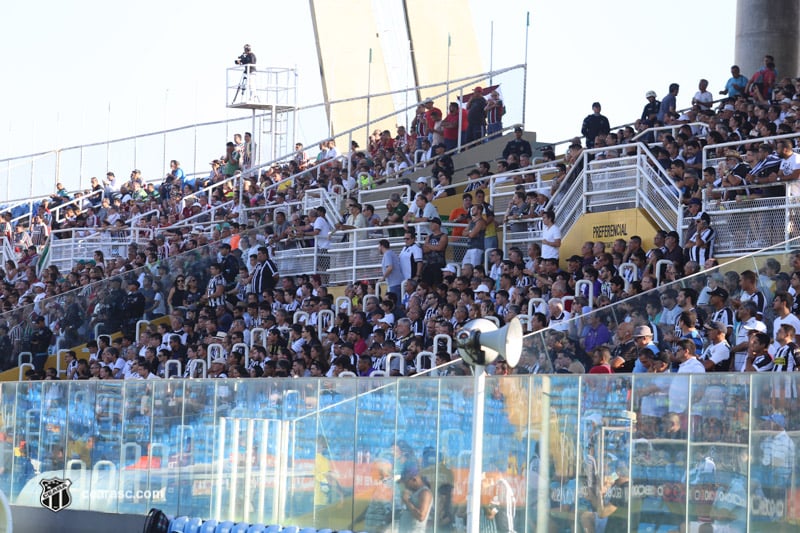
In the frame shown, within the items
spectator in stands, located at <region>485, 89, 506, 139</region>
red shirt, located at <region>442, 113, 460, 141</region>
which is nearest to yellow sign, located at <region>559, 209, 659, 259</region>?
spectator in stands, located at <region>485, 89, 506, 139</region>

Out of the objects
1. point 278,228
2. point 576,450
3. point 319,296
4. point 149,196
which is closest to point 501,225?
point 319,296

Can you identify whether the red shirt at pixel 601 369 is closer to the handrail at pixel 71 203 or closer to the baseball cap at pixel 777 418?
the baseball cap at pixel 777 418

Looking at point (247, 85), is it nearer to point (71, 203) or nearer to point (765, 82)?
point (71, 203)

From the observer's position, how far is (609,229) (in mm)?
20453

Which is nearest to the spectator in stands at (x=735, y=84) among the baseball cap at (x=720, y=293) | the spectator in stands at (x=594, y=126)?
the spectator in stands at (x=594, y=126)

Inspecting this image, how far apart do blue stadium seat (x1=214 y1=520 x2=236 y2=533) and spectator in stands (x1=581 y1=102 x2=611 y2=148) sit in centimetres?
1049

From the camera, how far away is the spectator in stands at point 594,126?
24.2 meters

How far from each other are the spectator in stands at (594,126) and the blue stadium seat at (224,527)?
1049cm

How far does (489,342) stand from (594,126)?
14015 millimetres

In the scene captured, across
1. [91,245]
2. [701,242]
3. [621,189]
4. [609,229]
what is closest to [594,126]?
[621,189]

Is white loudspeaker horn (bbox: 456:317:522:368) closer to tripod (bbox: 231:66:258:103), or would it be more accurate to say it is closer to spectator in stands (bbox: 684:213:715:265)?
spectator in stands (bbox: 684:213:715:265)

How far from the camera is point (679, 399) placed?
11.5 metres

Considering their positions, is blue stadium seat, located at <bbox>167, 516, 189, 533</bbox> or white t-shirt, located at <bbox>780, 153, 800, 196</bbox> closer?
blue stadium seat, located at <bbox>167, 516, 189, 533</bbox>

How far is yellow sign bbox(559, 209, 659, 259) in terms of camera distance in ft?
65.1
